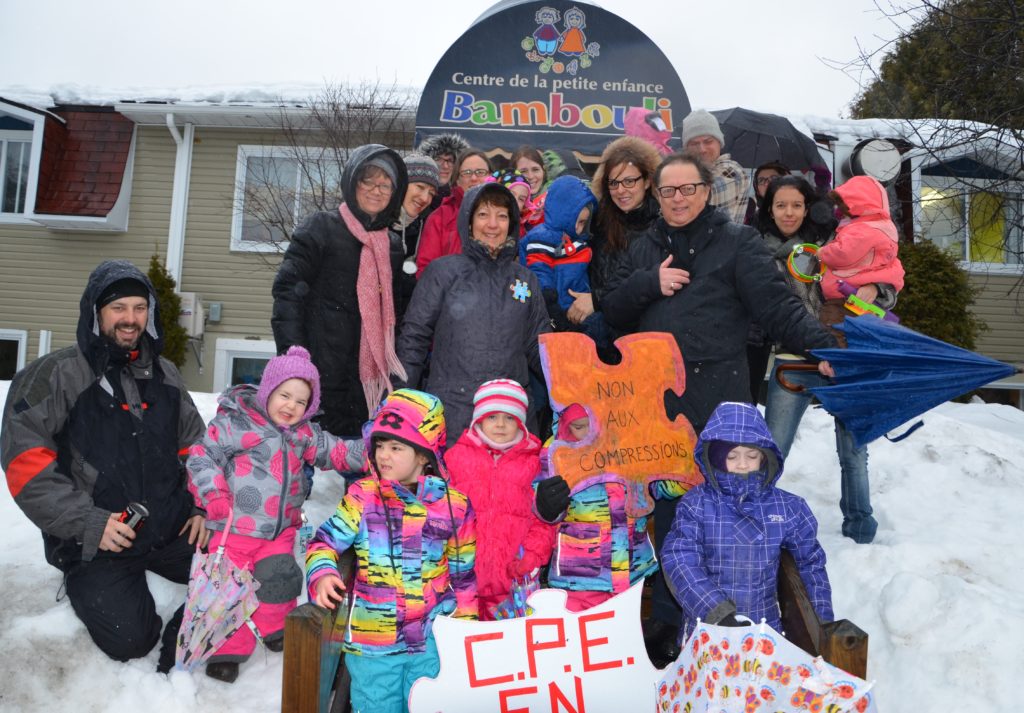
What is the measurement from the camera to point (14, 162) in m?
13.0

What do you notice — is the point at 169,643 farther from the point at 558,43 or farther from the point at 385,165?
the point at 558,43

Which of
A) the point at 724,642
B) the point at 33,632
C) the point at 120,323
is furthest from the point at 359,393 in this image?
the point at 724,642

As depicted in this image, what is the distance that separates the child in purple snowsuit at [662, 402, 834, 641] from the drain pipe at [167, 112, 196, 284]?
36.9 ft

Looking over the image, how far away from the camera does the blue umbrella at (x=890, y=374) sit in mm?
2996

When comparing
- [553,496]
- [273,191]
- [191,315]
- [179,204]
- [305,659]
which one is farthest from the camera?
[179,204]

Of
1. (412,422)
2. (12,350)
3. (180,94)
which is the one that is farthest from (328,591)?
(12,350)

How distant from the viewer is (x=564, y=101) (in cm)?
804

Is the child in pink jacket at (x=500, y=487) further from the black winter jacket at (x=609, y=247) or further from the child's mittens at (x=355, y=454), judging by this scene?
the black winter jacket at (x=609, y=247)

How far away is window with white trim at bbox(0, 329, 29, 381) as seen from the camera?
494 inches

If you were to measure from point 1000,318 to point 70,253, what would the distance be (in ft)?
51.2

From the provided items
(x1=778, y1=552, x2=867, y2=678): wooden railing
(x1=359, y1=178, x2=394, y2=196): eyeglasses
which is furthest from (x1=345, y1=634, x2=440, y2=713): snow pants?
(x1=359, y1=178, x2=394, y2=196): eyeglasses

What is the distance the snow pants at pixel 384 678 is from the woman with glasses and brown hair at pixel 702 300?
3.91 feet

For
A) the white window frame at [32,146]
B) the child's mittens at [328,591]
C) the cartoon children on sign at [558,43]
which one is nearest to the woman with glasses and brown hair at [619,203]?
the child's mittens at [328,591]

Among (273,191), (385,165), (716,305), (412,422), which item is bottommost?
(412,422)
